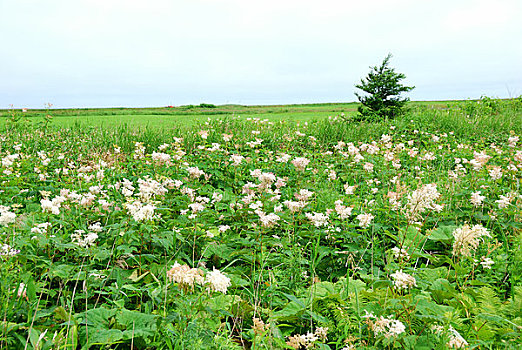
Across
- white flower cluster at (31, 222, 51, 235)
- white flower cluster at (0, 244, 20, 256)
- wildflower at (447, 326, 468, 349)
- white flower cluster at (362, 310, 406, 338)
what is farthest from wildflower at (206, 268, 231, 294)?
white flower cluster at (31, 222, 51, 235)

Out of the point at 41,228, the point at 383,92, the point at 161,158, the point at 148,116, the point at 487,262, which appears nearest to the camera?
the point at 487,262

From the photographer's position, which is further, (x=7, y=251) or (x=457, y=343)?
(x=7, y=251)

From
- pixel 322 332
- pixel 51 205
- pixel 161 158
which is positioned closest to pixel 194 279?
pixel 322 332

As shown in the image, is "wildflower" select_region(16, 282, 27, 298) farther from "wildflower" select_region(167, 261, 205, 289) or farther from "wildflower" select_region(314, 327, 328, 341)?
"wildflower" select_region(314, 327, 328, 341)

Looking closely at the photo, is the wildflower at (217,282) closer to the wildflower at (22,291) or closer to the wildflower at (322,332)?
the wildflower at (322,332)

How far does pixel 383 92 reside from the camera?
15008 mm

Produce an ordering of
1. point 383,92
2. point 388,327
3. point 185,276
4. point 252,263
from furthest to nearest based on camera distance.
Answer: point 383,92 → point 252,263 → point 185,276 → point 388,327

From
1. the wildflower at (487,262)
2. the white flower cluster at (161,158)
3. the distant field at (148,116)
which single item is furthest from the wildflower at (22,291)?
Result: the distant field at (148,116)

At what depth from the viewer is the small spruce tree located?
14695 millimetres

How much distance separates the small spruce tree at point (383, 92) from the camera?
14.7m

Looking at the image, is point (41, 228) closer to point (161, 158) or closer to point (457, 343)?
point (161, 158)

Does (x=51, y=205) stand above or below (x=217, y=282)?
above

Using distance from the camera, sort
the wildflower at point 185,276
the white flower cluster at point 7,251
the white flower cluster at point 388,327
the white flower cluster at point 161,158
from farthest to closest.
Result: the white flower cluster at point 161,158 < the white flower cluster at point 7,251 < the wildflower at point 185,276 < the white flower cluster at point 388,327

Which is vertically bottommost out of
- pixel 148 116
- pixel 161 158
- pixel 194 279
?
pixel 194 279
